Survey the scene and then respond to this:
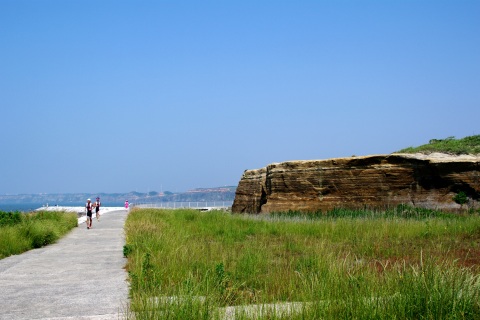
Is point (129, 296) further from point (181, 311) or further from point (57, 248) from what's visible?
point (57, 248)

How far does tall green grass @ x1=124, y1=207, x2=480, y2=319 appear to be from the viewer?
6.10 meters

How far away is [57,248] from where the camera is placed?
58.2 feet

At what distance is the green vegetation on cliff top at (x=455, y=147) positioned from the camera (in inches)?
1198

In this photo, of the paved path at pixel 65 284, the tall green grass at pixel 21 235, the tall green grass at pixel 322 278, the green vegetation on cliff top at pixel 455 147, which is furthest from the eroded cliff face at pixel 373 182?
the paved path at pixel 65 284

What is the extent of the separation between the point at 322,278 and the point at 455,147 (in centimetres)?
2625

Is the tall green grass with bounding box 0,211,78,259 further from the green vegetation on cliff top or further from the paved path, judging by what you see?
the green vegetation on cliff top

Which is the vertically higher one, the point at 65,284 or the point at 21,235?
the point at 21,235

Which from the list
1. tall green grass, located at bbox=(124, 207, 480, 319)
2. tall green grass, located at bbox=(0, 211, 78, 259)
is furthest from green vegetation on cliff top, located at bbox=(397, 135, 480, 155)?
tall green grass, located at bbox=(0, 211, 78, 259)

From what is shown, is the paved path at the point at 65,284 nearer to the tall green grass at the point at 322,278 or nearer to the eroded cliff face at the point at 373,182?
the tall green grass at the point at 322,278

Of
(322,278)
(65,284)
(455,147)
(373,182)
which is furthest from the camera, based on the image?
(455,147)

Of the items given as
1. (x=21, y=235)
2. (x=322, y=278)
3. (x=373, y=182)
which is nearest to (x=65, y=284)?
(x=322, y=278)

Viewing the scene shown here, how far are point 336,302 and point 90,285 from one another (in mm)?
5540

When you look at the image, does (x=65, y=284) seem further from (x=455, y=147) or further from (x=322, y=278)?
(x=455, y=147)

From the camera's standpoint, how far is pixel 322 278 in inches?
293
